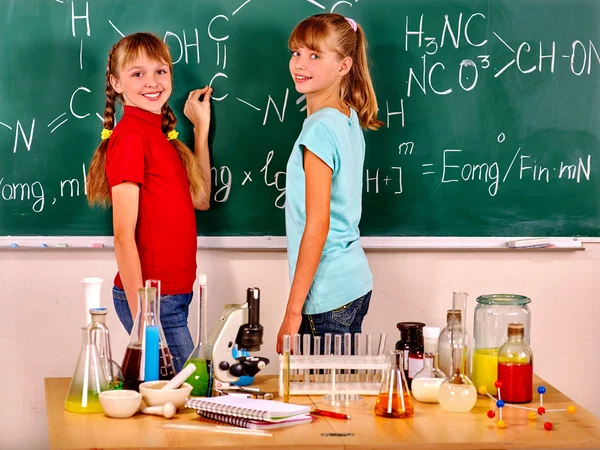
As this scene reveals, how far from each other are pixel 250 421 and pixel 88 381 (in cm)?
36

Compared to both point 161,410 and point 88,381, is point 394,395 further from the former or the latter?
point 88,381

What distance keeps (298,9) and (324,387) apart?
4.75ft

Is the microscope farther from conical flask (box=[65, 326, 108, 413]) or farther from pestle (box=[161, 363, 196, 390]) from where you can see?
conical flask (box=[65, 326, 108, 413])

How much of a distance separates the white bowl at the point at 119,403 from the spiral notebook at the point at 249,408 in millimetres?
112

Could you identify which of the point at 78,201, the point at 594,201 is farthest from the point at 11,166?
the point at 594,201

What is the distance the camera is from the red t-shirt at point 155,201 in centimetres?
257

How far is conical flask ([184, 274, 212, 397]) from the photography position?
197 cm

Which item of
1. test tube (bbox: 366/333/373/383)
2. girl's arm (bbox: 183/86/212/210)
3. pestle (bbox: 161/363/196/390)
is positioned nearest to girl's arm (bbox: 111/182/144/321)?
girl's arm (bbox: 183/86/212/210)

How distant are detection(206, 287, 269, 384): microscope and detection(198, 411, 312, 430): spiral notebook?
0.64 feet

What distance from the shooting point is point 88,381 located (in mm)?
1849

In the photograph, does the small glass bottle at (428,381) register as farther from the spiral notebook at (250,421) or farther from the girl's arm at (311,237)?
the girl's arm at (311,237)

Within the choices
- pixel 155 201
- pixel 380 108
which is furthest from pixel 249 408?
pixel 380 108

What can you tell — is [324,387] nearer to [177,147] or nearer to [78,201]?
[177,147]

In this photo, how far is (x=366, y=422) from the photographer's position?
1819 mm
